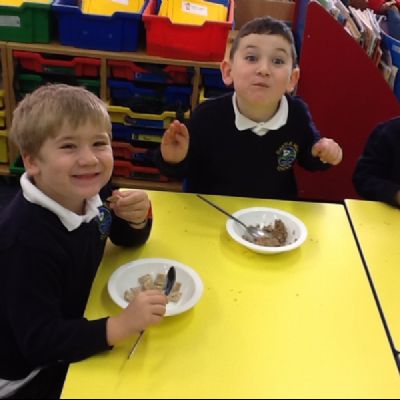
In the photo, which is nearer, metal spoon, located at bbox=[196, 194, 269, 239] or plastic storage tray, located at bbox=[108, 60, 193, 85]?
metal spoon, located at bbox=[196, 194, 269, 239]

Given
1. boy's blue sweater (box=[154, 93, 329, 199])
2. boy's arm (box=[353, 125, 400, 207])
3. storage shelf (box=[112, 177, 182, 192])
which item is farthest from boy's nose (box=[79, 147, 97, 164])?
storage shelf (box=[112, 177, 182, 192])

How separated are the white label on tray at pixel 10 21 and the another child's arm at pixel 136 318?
1.84m

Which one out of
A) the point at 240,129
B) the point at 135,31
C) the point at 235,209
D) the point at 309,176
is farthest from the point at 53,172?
the point at 309,176

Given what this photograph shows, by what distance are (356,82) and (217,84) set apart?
625 millimetres

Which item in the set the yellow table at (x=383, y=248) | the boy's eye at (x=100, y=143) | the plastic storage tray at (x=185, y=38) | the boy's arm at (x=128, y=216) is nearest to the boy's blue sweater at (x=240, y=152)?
the yellow table at (x=383, y=248)

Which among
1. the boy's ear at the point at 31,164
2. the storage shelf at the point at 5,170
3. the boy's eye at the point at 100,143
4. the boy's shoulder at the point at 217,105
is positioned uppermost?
the boy's eye at the point at 100,143

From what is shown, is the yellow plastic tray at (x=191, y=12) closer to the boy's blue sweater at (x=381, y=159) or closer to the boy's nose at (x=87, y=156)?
the boy's blue sweater at (x=381, y=159)

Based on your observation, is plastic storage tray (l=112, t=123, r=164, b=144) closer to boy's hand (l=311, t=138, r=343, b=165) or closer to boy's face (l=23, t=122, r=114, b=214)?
boy's hand (l=311, t=138, r=343, b=165)

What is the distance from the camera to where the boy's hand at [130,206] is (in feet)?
3.88

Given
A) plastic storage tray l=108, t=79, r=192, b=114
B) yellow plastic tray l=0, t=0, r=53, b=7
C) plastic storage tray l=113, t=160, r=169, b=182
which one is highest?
yellow plastic tray l=0, t=0, r=53, b=7

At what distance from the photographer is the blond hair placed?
3.29 feet

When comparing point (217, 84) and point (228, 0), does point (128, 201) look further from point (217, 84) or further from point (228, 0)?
point (228, 0)

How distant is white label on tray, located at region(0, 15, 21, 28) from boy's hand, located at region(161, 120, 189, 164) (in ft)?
4.36

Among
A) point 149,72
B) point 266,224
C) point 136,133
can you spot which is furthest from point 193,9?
point 266,224
